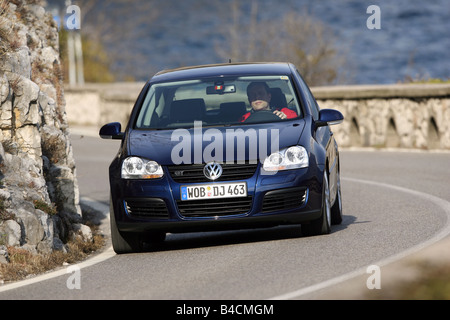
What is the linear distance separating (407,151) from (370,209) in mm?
9066

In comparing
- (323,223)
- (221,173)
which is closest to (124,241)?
(221,173)

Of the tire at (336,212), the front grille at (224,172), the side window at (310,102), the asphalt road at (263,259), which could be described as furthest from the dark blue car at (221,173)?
the tire at (336,212)

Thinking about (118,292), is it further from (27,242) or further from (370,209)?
(370,209)

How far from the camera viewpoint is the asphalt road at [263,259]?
761 cm

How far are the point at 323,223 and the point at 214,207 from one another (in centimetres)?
113

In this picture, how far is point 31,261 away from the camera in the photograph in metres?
9.24

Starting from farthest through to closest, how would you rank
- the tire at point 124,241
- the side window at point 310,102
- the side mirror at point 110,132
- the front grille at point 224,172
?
the side window at point 310,102 < the side mirror at point 110,132 < the tire at point 124,241 < the front grille at point 224,172

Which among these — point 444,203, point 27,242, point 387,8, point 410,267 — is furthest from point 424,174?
point 387,8

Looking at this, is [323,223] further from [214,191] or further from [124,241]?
[124,241]

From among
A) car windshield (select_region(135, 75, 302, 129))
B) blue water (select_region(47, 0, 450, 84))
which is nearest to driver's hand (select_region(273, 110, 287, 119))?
car windshield (select_region(135, 75, 302, 129))

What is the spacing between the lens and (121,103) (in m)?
31.2

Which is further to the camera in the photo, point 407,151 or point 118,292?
point 407,151

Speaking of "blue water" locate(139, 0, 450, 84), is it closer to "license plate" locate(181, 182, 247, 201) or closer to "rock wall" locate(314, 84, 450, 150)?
"rock wall" locate(314, 84, 450, 150)

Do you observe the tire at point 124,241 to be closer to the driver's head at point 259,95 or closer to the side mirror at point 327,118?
the driver's head at point 259,95
